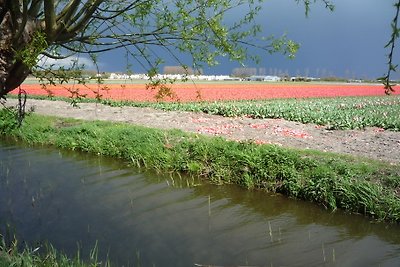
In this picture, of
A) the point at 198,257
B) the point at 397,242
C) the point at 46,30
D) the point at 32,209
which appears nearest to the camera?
the point at 46,30

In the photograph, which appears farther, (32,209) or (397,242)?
(32,209)

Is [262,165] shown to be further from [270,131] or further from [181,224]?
[270,131]

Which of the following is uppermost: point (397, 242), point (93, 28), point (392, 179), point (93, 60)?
point (93, 28)

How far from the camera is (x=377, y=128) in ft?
55.0

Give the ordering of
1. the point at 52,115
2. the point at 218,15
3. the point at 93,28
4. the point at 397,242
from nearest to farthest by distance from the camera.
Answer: the point at 218,15, the point at 93,28, the point at 397,242, the point at 52,115

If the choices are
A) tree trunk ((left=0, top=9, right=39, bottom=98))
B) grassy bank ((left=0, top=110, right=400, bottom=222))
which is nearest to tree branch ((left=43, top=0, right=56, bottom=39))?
tree trunk ((left=0, top=9, right=39, bottom=98))

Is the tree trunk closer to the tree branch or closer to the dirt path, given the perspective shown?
the tree branch

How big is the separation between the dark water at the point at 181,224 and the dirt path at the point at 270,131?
12.8 ft

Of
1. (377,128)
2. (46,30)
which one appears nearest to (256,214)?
(46,30)

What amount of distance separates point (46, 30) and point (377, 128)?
1523 centimetres

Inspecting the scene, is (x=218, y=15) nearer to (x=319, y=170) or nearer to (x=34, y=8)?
(x=34, y=8)

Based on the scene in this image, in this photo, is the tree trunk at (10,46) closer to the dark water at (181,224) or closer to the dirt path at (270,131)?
the dark water at (181,224)

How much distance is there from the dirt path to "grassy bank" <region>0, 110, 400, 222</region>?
1.81 meters

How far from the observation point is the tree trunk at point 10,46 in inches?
162
